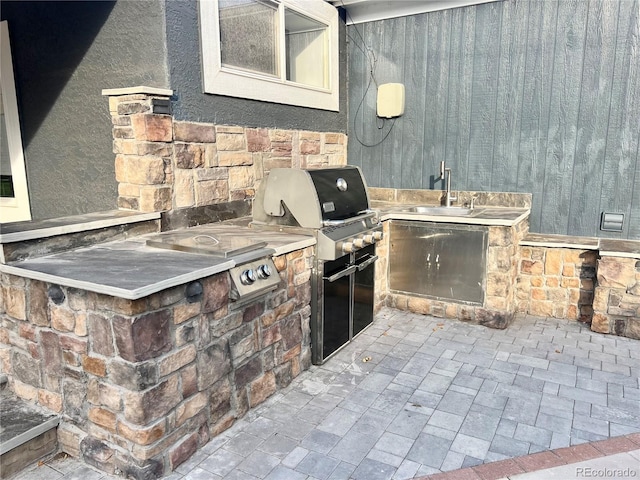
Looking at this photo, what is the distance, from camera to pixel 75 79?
12.0 ft

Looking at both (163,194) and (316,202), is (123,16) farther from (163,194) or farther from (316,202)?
(316,202)

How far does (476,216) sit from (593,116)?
1496mm

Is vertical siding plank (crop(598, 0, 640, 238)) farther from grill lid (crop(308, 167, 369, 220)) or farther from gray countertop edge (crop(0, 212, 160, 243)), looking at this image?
gray countertop edge (crop(0, 212, 160, 243))

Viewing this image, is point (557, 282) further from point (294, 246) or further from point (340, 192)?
point (294, 246)

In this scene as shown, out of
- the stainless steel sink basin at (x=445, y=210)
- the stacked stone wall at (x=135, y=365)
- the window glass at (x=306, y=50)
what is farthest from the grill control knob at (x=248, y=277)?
the window glass at (x=306, y=50)

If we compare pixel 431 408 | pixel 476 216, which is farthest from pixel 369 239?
pixel 431 408

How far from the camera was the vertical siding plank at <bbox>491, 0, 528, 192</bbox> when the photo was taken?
15.4 ft

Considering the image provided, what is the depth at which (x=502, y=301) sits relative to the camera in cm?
431

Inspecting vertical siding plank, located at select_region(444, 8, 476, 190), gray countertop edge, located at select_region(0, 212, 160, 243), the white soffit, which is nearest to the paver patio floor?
gray countertop edge, located at select_region(0, 212, 160, 243)

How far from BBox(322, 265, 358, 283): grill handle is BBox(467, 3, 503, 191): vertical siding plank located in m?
2.12

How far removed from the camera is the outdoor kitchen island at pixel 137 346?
226 centimetres

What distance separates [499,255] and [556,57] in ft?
6.74

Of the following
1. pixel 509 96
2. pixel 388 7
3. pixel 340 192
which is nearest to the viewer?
pixel 340 192

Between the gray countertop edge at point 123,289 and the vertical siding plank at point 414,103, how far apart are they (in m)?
3.35
